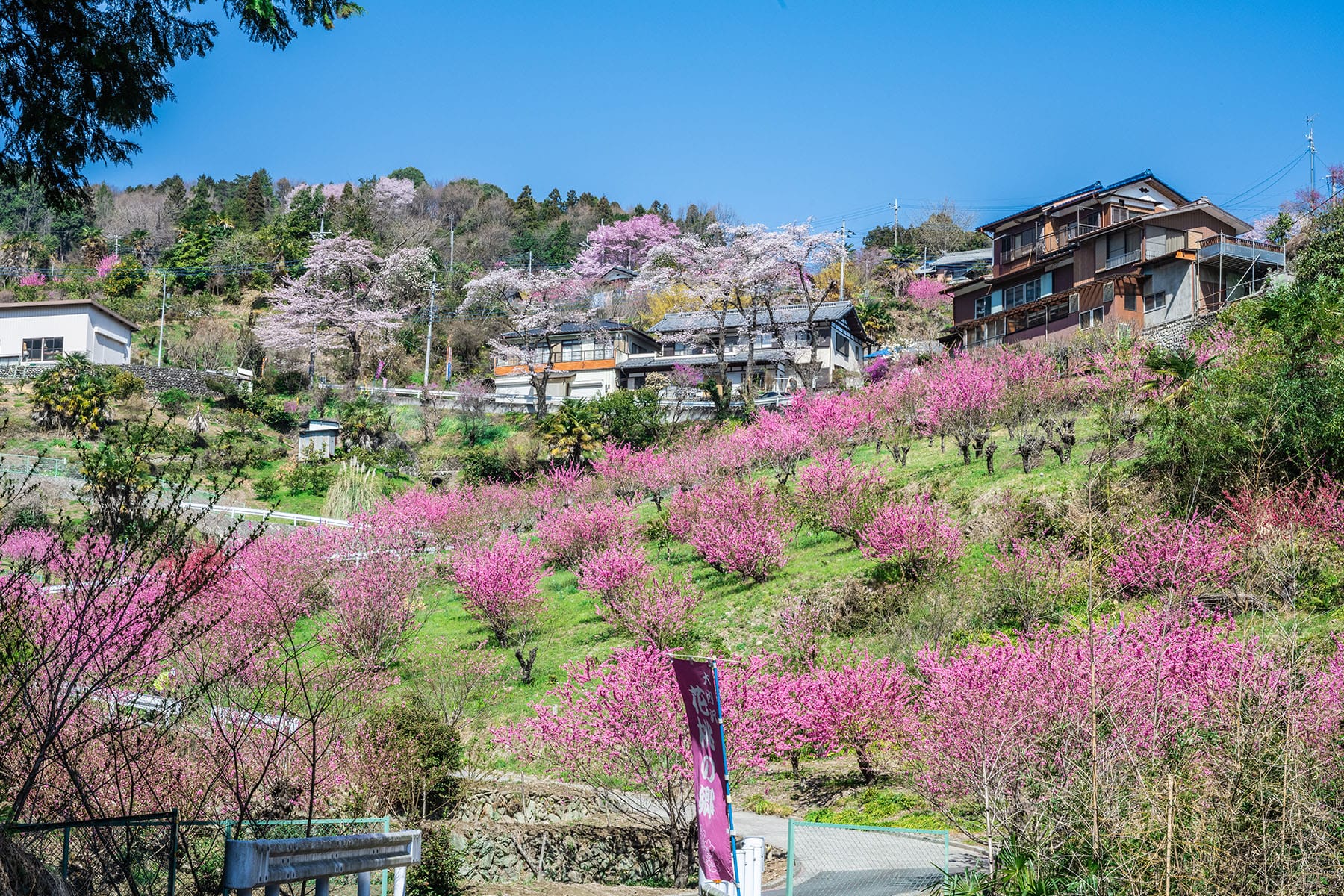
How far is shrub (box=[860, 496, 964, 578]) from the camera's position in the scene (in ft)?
72.7

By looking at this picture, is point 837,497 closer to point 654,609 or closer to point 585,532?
point 585,532

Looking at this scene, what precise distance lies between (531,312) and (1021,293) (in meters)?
24.6

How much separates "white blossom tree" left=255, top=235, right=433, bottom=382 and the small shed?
10.9 metres

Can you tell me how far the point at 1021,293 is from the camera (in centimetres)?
4944

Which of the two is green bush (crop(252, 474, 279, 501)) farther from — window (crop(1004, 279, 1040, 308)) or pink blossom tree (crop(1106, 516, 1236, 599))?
window (crop(1004, 279, 1040, 308))

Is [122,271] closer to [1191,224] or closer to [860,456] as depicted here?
[860,456]

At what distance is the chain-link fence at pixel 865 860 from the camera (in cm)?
1079

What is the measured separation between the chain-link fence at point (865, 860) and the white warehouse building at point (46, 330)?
47.4 m

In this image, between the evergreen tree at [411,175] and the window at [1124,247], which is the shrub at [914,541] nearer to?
the window at [1124,247]

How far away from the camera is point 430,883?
12336 mm

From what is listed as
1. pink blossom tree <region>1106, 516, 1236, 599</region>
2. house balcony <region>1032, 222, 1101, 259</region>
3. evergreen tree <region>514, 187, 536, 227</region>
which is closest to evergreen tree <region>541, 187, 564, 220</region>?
evergreen tree <region>514, 187, 536, 227</region>

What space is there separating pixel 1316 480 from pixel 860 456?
54.3ft

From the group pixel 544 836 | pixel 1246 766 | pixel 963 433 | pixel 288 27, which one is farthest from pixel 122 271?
pixel 1246 766

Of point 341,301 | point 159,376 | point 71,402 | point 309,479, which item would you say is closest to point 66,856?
point 309,479
